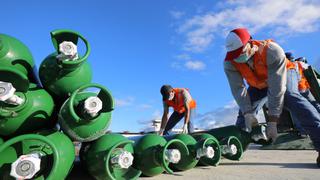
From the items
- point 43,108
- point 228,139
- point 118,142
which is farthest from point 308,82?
point 43,108

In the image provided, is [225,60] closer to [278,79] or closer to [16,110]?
[278,79]

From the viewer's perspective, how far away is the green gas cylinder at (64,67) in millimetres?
1848

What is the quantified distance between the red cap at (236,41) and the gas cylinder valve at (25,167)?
2.23m

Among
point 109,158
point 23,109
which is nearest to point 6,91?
point 23,109

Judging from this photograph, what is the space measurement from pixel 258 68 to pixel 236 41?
1.39ft

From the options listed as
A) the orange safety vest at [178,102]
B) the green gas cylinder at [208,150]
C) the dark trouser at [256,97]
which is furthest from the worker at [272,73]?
the orange safety vest at [178,102]

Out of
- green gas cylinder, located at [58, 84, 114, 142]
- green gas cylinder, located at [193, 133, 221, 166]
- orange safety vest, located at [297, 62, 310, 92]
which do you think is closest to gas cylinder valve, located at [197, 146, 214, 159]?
green gas cylinder, located at [193, 133, 221, 166]

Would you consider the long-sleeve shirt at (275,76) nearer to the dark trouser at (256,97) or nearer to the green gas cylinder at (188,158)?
the dark trouser at (256,97)

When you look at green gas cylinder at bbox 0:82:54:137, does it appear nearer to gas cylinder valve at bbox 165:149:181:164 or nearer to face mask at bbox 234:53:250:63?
gas cylinder valve at bbox 165:149:181:164

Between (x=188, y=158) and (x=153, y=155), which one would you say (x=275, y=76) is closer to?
(x=188, y=158)

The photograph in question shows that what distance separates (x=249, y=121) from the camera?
3486 millimetres

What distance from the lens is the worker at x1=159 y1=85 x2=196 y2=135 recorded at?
6.12 metres

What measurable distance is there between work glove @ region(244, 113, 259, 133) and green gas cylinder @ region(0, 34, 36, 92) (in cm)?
228

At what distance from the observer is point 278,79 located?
10.2 feet
